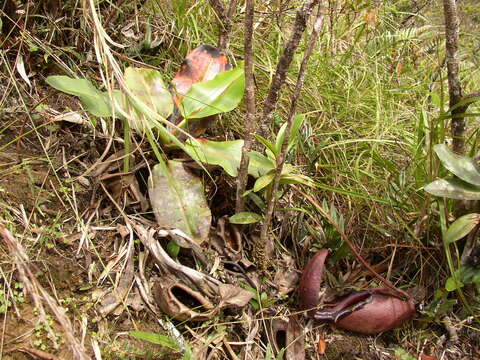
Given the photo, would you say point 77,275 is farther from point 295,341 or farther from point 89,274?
point 295,341

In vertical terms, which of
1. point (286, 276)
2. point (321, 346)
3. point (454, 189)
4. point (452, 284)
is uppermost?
point (454, 189)

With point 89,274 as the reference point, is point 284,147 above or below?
above

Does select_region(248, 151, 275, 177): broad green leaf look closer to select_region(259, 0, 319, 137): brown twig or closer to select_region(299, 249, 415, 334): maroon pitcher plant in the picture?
select_region(259, 0, 319, 137): brown twig

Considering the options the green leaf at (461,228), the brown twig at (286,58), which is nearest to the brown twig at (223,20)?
the brown twig at (286,58)

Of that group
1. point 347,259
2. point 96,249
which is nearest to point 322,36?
point 347,259

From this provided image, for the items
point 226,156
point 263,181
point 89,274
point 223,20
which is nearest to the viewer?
point 89,274

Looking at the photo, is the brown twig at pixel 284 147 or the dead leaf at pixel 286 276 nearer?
the brown twig at pixel 284 147

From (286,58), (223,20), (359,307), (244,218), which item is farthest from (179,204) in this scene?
(223,20)

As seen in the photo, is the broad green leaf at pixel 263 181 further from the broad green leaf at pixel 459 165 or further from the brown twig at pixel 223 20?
the brown twig at pixel 223 20
